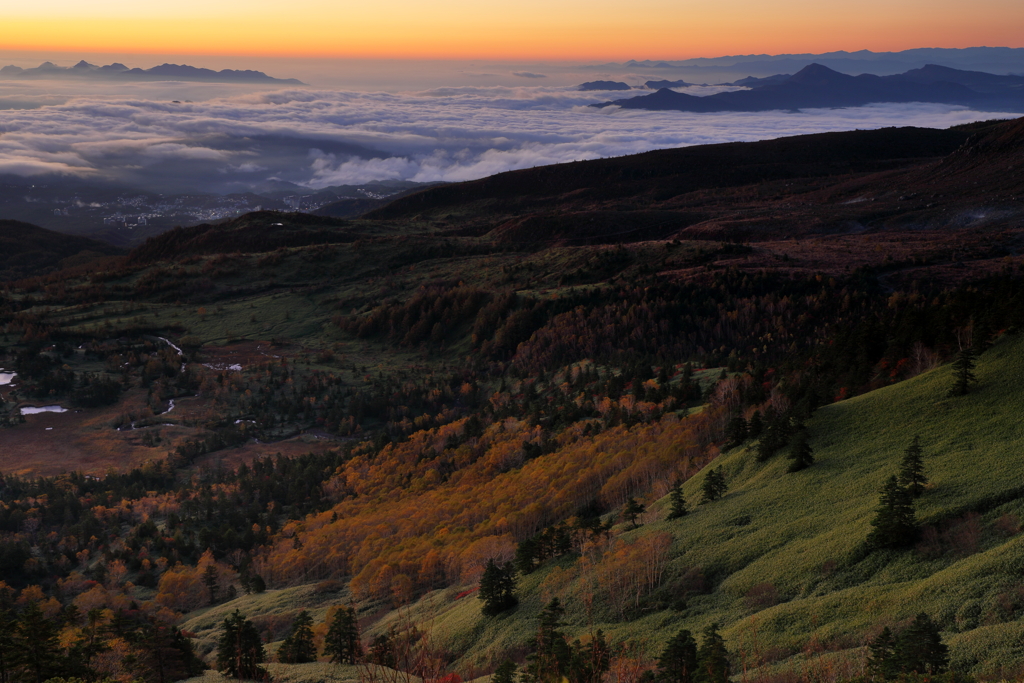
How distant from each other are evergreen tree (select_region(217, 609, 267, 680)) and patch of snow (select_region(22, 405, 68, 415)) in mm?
78586

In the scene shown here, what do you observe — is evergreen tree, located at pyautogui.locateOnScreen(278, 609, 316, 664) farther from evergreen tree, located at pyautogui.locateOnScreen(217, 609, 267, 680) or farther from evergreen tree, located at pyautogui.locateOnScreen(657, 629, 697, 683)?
evergreen tree, located at pyautogui.locateOnScreen(657, 629, 697, 683)

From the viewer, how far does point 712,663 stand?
589 inches

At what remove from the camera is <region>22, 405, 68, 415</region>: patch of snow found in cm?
8806

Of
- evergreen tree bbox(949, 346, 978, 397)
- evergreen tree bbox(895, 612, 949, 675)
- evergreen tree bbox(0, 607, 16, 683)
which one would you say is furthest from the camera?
evergreen tree bbox(949, 346, 978, 397)

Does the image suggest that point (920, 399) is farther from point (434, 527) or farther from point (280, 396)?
point (280, 396)

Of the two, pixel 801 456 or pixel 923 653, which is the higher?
pixel 923 653

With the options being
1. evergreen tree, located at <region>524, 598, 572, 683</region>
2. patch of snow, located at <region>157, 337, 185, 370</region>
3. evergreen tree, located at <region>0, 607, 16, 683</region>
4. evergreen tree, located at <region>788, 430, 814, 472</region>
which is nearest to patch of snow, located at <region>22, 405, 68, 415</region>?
patch of snow, located at <region>157, 337, 185, 370</region>

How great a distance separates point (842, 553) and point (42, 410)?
100917mm

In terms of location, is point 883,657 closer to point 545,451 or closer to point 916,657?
point 916,657

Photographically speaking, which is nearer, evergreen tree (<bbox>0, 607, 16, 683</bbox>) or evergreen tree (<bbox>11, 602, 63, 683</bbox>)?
evergreen tree (<bbox>0, 607, 16, 683</bbox>)

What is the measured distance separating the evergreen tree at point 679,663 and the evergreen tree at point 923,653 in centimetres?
464

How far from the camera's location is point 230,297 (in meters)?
129

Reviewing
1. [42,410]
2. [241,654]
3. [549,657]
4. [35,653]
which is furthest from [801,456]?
[42,410]

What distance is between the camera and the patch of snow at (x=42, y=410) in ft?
289
